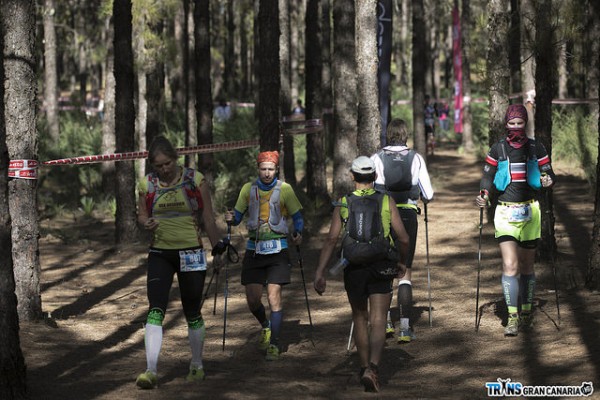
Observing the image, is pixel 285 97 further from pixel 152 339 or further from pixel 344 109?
pixel 152 339

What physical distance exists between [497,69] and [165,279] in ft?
29.4

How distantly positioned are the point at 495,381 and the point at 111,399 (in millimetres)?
3037

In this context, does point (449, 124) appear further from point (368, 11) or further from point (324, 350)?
point (324, 350)

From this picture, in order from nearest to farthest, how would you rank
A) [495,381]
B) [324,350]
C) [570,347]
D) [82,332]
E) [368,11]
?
1. [495,381]
2. [570,347]
3. [324,350]
4. [82,332]
5. [368,11]

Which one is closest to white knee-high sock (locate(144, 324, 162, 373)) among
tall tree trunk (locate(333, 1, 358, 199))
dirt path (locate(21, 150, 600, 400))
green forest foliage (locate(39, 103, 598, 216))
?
dirt path (locate(21, 150, 600, 400))

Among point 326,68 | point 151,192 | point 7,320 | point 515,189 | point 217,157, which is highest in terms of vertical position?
point 326,68

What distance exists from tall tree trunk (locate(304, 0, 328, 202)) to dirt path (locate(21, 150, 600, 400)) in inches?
158

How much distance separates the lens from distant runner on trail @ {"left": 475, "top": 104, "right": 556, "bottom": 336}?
9.46 meters

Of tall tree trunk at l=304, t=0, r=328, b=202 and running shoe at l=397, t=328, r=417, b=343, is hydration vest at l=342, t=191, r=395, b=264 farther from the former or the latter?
tall tree trunk at l=304, t=0, r=328, b=202

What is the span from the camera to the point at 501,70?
1545 cm

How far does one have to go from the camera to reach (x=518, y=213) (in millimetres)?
9461

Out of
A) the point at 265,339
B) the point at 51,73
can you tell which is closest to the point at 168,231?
the point at 265,339

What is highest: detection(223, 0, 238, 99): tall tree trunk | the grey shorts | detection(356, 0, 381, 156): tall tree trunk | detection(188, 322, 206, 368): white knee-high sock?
detection(223, 0, 238, 99): tall tree trunk

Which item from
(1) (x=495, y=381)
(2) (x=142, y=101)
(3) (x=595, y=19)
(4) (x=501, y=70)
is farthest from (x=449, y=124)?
(1) (x=495, y=381)
